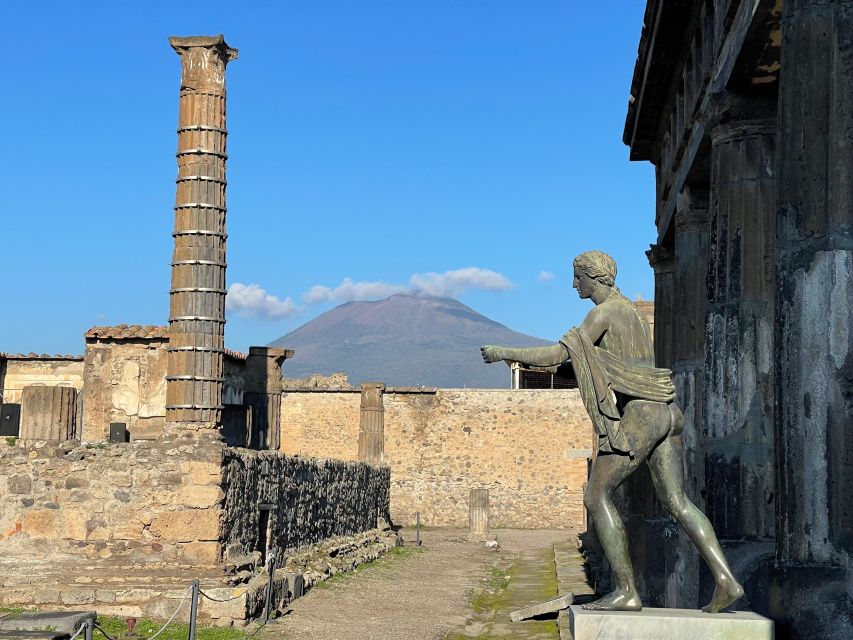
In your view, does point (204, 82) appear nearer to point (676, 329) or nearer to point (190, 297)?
point (190, 297)

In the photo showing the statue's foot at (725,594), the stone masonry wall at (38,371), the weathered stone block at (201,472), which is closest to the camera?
A: the statue's foot at (725,594)

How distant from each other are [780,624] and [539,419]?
30678 millimetres

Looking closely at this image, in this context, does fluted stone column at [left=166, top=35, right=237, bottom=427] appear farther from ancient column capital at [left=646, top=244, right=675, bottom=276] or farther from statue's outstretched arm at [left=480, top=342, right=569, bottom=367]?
statue's outstretched arm at [left=480, top=342, right=569, bottom=367]

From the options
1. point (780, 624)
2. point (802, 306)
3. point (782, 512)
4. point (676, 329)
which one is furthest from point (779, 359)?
point (676, 329)

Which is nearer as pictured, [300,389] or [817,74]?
[817,74]

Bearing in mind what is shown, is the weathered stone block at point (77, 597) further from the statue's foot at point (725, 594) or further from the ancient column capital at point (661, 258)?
the statue's foot at point (725, 594)

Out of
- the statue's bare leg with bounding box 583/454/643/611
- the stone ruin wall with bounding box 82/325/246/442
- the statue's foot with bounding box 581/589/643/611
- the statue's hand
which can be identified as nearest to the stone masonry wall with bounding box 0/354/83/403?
the stone ruin wall with bounding box 82/325/246/442

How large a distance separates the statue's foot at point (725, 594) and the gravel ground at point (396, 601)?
745 cm

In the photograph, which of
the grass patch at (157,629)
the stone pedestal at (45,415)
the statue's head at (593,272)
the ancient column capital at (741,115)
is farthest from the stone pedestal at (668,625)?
the stone pedestal at (45,415)

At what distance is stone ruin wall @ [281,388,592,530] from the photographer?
35.3 metres

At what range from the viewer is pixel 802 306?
530 cm

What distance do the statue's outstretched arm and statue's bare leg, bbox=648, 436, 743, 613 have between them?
71 cm

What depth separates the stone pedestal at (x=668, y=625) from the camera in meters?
5.02

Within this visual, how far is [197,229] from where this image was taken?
18688 millimetres
